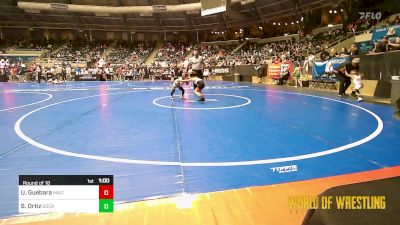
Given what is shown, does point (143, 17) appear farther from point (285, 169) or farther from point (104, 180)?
point (104, 180)

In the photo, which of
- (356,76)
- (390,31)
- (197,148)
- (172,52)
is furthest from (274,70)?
(172,52)

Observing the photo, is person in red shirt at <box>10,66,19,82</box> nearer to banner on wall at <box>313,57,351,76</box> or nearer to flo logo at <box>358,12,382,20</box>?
banner on wall at <box>313,57,351,76</box>

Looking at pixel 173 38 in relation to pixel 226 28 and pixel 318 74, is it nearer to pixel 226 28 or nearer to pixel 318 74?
pixel 226 28

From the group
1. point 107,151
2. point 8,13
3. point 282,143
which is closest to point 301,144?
point 282,143

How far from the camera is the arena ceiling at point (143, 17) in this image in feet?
114

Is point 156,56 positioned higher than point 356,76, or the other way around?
point 156,56

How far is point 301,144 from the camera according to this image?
4.99 m

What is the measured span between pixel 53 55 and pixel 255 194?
42.7 meters

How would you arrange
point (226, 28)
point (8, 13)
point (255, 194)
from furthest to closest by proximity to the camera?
1. point (226, 28)
2. point (8, 13)
3. point (255, 194)

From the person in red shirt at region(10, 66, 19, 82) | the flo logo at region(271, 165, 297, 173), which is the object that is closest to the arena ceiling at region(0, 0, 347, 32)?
the person in red shirt at region(10, 66, 19, 82)
